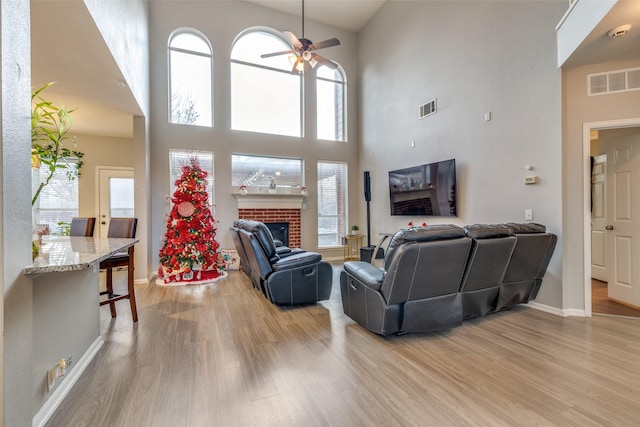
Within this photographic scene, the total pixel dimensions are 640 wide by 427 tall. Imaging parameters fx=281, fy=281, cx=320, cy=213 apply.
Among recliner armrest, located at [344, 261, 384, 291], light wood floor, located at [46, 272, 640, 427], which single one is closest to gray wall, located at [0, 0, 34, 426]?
light wood floor, located at [46, 272, 640, 427]

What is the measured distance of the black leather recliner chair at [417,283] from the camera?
A: 226 centimetres

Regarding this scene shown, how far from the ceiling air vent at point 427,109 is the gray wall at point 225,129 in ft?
7.27

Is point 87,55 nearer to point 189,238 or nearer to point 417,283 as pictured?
point 189,238

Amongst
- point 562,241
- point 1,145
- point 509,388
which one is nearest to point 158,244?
point 1,145

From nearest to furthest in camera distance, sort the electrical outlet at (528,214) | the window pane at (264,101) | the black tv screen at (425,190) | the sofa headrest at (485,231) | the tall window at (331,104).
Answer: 1. the sofa headrest at (485,231)
2. the electrical outlet at (528,214)
3. the black tv screen at (425,190)
4. the window pane at (264,101)
5. the tall window at (331,104)

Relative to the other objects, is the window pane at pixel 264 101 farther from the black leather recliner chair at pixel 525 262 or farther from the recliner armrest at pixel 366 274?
the black leather recliner chair at pixel 525 262

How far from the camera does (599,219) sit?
456 centimetres

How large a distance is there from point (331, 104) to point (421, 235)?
5578 millimetres

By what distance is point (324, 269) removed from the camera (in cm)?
343

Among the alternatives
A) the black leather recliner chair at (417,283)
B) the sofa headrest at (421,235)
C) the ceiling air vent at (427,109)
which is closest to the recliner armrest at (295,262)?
the black leather recliner chair at (417,283)

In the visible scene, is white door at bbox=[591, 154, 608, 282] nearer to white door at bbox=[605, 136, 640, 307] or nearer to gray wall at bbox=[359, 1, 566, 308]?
white door at bbox=[605, 136, 640, 307]

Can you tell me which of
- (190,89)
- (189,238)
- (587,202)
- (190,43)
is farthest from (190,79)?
(587,202)

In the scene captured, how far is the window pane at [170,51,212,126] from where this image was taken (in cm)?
553

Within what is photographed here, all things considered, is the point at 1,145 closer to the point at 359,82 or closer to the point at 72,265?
the point at 72,265
